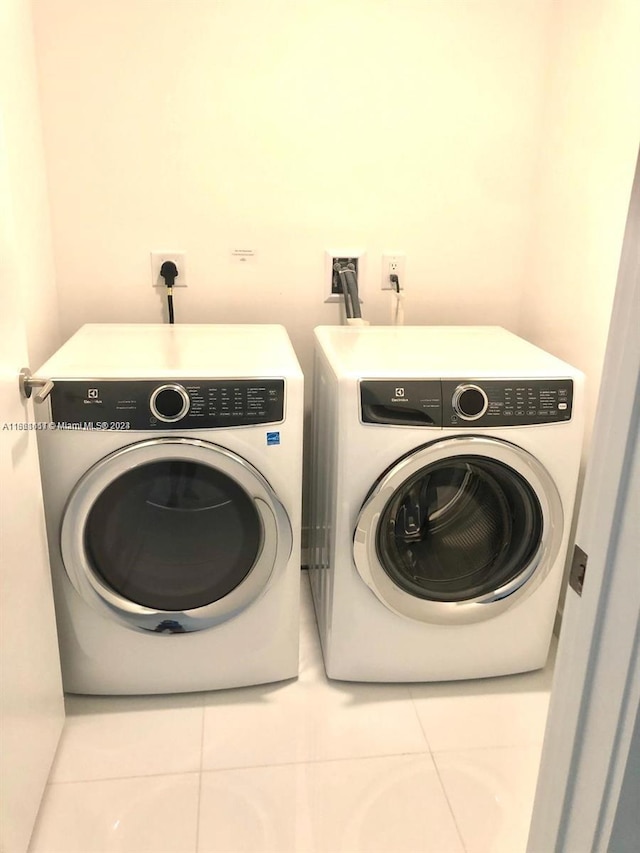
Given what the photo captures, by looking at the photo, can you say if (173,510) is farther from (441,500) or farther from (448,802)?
(448,802)

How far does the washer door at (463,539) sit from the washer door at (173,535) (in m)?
0.24

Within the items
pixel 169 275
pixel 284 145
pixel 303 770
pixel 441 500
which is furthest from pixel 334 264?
pixel 303 770

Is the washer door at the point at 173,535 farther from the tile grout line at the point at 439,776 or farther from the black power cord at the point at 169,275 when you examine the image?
the black power cord at the point at 169,275

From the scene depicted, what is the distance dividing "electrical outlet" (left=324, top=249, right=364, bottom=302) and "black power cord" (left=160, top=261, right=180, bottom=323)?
0.42 m

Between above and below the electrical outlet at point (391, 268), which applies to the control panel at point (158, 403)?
below

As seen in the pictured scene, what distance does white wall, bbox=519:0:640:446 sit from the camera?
161 cm

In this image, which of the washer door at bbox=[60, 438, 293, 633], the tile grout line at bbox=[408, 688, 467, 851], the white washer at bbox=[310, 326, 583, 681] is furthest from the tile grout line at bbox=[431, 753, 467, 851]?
the washer door at bbox=[60, 438, 293, 633]

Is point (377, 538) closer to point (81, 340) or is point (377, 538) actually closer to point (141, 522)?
point (141, 522)

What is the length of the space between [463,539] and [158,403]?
2.57 ft

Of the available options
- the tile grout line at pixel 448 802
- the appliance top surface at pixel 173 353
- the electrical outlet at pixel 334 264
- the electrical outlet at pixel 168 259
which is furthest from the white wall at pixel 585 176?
the electrical outlet at pixel 168 259

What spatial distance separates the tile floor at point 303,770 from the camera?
4.53 feet

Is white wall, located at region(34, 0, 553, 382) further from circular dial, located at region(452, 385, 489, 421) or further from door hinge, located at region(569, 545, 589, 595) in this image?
door hinge, located at region(569, 545, 589, 595)

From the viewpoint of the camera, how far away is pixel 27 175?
1.69 meters

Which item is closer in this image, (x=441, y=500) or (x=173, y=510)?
(x=173, y=510)
